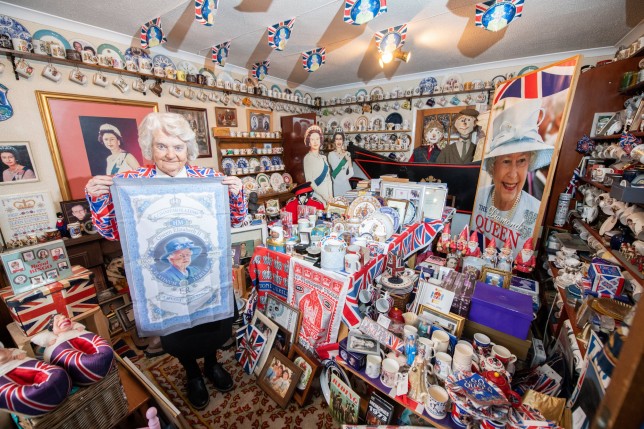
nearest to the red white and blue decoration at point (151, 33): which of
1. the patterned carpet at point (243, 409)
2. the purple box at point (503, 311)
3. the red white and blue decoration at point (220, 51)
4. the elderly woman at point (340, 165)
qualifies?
the red white and blue decoration at point (220, 51)

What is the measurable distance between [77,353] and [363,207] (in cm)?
198

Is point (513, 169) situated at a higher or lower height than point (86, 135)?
lower

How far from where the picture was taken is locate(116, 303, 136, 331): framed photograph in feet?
7.89

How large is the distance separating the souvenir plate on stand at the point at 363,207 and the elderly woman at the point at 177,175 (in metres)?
1.06

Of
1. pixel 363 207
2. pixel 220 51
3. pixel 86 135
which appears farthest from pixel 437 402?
pixel 86 135

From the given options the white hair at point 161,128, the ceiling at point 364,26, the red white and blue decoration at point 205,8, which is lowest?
the white hair at point 161,128

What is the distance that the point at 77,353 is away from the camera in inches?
40.4

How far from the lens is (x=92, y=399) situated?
3.54 feet

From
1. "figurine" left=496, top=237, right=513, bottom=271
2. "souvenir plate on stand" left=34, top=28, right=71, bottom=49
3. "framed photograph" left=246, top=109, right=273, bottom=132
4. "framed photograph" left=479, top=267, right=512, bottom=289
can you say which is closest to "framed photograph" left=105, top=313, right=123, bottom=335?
"souvenir plate on stand" left=34, top=28, right=71, bottom=49

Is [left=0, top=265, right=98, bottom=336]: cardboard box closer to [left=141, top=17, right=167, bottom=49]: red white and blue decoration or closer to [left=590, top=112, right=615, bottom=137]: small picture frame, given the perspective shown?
[left=141, top=17, right=167, bottom=49]: red white and blue decoration

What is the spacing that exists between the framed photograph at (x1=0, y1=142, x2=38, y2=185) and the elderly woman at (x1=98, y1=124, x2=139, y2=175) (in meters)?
0.56

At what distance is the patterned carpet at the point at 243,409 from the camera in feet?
5.05

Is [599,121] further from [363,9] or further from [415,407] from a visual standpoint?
[415,407]

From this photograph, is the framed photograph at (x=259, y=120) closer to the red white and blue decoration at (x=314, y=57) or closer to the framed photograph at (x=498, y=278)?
the red white and blue decoration at (x=314, y=57)
